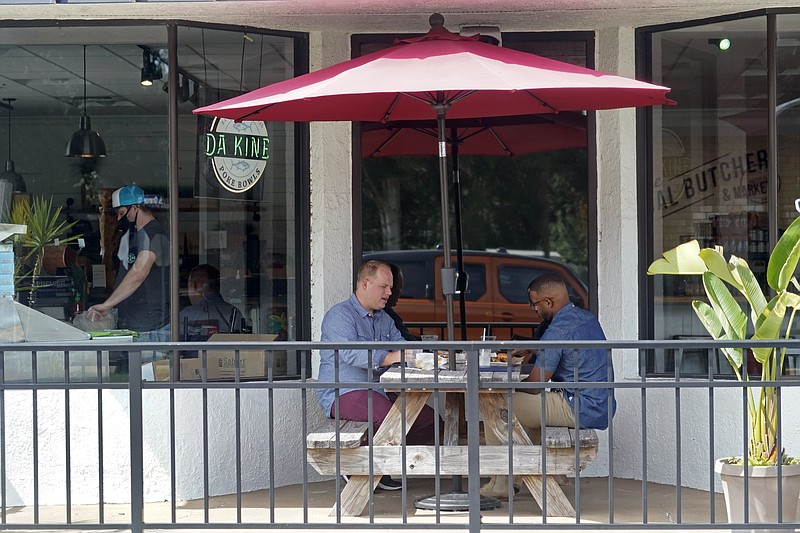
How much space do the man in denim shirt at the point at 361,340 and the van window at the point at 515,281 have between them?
3999 millimetres

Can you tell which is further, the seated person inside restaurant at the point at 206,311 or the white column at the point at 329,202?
the white column at the point at 329,202

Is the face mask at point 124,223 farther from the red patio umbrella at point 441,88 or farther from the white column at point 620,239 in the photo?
the white column at point 620,239

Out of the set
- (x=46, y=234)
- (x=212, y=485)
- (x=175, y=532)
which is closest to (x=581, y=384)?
(x=175, y=532)

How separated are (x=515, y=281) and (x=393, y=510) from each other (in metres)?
4.74

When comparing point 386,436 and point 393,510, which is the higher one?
point 386,436

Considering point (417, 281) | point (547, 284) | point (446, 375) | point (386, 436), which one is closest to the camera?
point (446, 375)

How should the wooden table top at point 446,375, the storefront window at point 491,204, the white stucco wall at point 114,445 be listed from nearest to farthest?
the wooden table top at point 446,375 → the white stucco wall at point 114,445 → the storefront window at point 491,204

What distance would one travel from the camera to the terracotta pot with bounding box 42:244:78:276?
20.2 feet

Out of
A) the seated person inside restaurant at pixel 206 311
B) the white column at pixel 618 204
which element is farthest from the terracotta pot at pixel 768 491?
the seated person inside restaurant at pixel 206 311

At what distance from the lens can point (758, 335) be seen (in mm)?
4715

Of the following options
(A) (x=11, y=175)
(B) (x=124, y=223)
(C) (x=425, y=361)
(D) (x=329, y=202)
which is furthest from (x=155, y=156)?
(C) (x=425, y=361)

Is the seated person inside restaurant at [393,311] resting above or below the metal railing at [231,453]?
above

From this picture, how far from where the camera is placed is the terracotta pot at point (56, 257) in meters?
6.15

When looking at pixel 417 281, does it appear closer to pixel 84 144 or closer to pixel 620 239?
pixel 620 239
